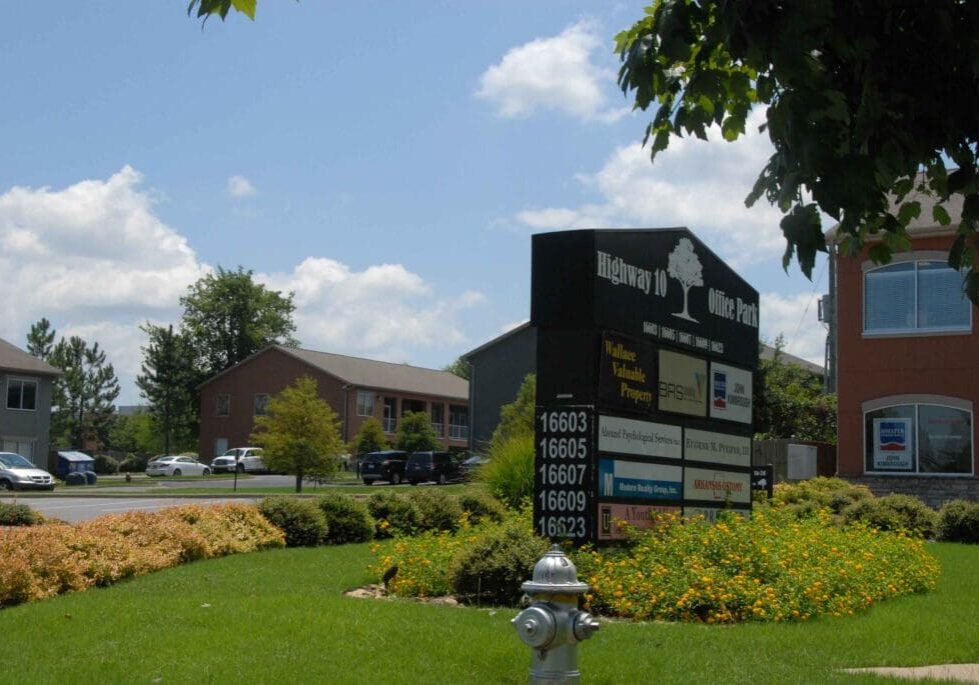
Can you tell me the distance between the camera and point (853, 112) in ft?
17.9

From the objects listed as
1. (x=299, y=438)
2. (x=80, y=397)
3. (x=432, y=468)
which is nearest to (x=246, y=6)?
(x=299, y=438)

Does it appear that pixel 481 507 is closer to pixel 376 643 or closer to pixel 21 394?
pixel 376 643

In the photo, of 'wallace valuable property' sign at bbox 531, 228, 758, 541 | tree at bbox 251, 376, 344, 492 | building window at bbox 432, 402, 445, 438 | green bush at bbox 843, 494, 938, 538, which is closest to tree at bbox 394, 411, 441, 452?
building window at bbox 432, 402, 445, 438

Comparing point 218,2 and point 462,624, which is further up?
point 218,2

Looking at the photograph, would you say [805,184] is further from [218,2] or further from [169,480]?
[169,480]

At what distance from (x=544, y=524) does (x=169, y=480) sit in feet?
171

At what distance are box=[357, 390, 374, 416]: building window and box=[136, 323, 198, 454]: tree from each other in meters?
20.7

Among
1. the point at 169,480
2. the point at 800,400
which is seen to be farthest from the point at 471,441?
the point at 800,400

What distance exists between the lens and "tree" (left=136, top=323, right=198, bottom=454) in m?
89.4

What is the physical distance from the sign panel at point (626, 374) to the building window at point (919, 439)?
639 inches

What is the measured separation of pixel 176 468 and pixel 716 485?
192 feet

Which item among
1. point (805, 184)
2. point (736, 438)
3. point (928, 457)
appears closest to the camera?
point (805, 184)

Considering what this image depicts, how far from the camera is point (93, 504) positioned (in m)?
33.4

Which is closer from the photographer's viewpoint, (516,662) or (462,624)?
(516,662)
